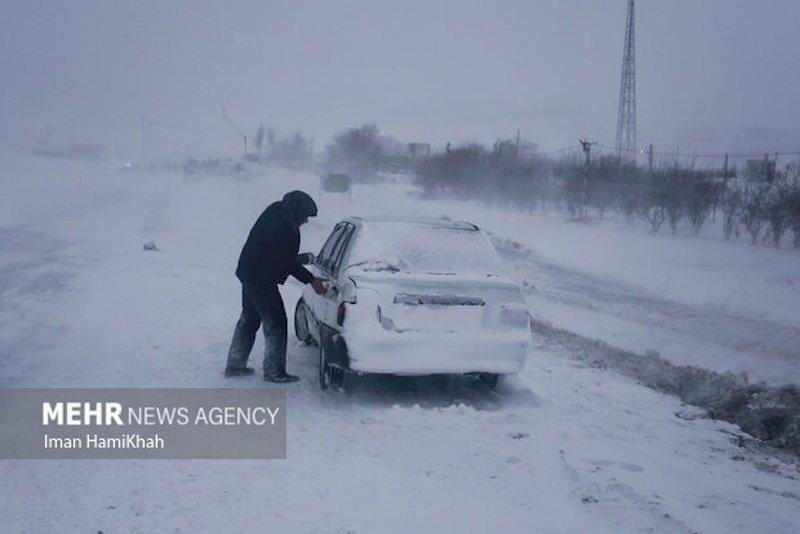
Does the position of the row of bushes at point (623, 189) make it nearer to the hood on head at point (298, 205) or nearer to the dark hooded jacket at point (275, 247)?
the hood on head at point (298, 205)

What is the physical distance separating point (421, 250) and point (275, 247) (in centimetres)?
139

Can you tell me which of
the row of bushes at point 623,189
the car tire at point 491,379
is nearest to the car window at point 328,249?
the car tire at point 491,379

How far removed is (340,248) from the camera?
7.82 meters

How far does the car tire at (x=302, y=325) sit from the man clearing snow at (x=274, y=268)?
125cm

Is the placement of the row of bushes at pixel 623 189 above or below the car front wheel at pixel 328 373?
above

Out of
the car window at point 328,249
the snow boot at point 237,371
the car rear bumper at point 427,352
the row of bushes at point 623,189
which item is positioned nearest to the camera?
the car rear bumper at point 427,352

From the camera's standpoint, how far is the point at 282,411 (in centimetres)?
636

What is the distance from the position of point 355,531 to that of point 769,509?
249 centimetres

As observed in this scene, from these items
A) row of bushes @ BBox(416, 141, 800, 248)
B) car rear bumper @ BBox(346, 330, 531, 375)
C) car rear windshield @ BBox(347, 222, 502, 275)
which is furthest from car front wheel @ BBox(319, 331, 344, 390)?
row of bushes @ BBox(416, 141, 800, 248)

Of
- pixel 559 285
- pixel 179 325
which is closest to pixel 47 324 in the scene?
pixel 179 325
